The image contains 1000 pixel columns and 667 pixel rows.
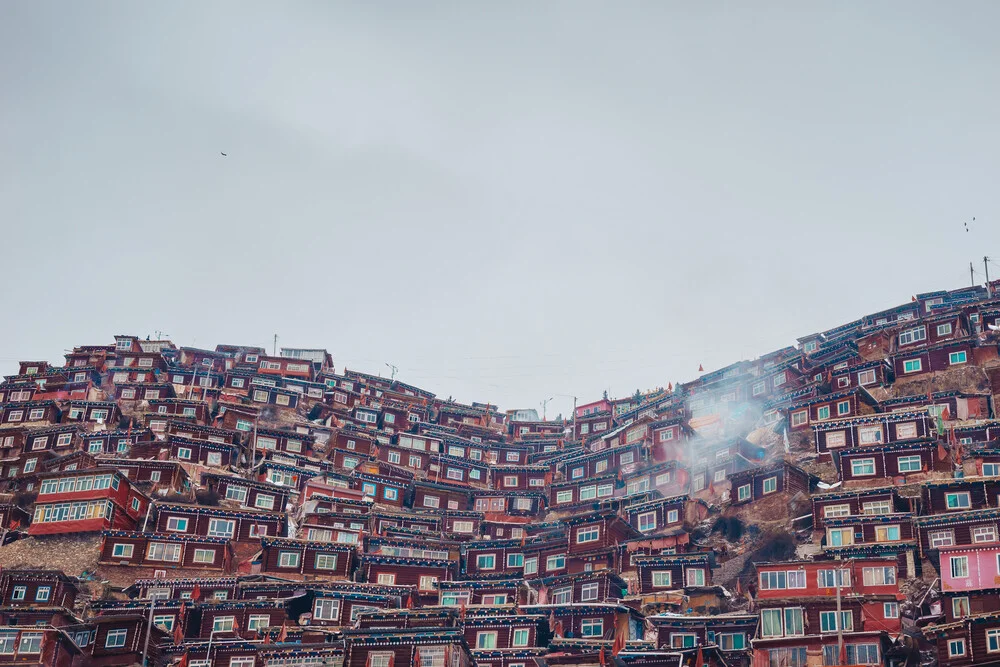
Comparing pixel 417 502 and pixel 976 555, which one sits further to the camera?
pixel 417 502

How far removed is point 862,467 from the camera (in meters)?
80.2

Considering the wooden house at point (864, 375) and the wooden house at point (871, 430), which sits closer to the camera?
the wooden house at point (871, 430)

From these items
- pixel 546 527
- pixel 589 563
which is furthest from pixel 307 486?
pixel 589 563

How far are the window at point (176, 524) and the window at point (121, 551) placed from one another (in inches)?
184

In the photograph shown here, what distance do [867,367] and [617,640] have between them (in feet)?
154

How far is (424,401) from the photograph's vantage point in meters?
142

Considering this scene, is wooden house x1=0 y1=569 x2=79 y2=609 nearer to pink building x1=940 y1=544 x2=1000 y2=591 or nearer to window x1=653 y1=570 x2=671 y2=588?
window x1=653 y1=570 x2=671 y2=588

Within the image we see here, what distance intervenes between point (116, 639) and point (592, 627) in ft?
97.5

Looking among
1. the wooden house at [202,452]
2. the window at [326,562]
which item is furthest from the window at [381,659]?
the wooden house at [202,452]

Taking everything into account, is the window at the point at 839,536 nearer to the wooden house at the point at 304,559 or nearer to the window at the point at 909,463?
the window at the point at 909,463

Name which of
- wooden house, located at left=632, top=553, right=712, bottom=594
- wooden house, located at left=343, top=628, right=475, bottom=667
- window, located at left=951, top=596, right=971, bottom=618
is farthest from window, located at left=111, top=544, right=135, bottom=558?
window, located at left=951, top=596, right=971, bottom=618

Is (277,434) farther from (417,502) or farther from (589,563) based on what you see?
(589,563)

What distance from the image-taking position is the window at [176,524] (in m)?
84.2

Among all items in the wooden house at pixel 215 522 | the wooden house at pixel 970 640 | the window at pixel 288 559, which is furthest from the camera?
the wooden house at pixel 215 522
